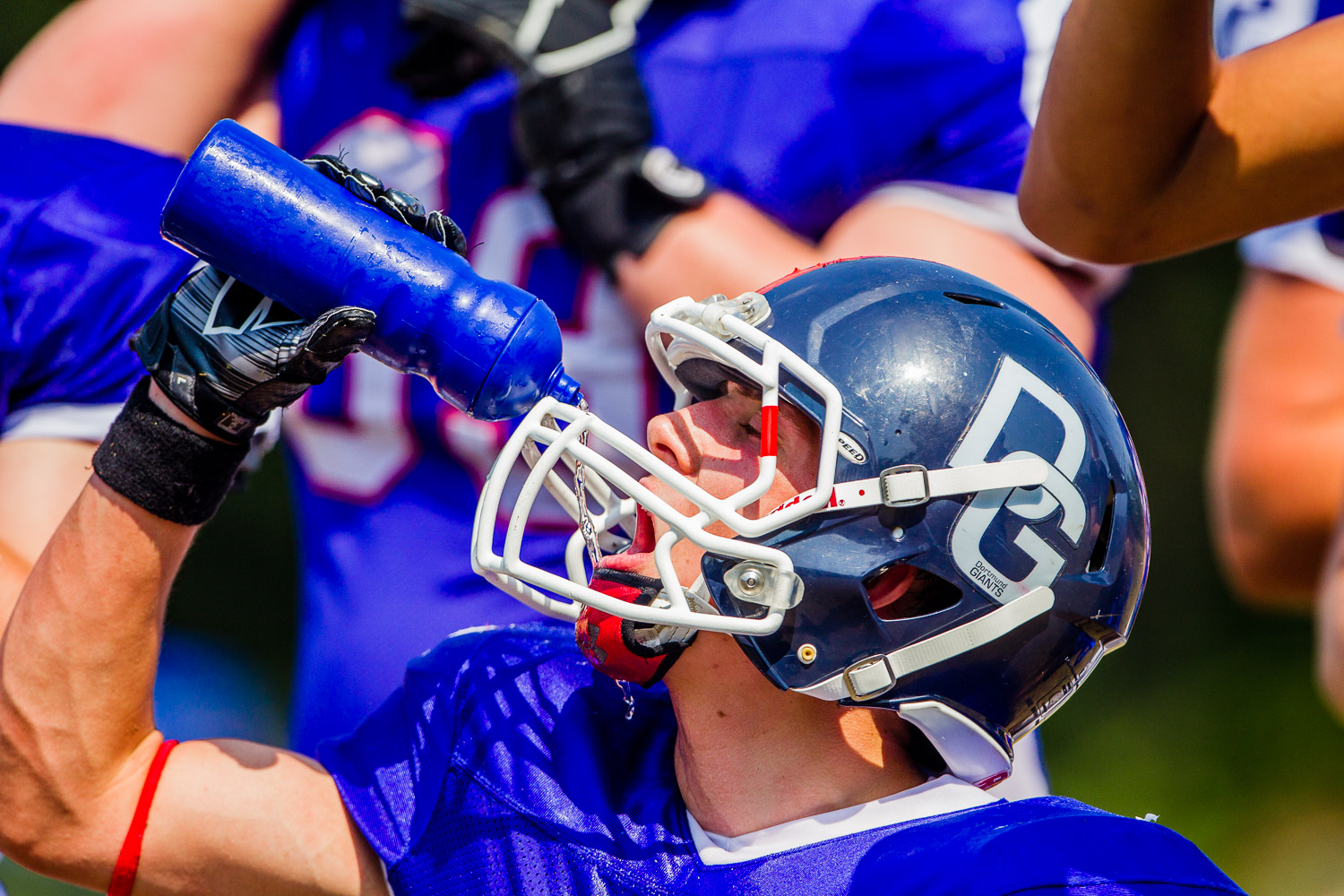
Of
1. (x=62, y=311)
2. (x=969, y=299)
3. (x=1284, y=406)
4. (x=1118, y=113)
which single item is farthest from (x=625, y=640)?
(x=1284, y=406)

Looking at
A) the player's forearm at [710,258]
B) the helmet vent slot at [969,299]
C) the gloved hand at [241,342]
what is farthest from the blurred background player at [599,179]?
the gloved hand at [241,342]

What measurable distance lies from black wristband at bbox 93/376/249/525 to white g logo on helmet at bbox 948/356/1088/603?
880mm

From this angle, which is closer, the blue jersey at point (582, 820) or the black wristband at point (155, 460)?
the blue jersey at point (582, 820)

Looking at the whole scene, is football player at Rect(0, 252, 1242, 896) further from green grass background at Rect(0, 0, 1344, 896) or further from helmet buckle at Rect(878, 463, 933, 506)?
green grass background at Rect(0, 0, 1344, 896)

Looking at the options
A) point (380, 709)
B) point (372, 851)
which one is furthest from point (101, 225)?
point (372, 851)

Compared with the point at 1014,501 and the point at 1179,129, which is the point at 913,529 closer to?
the point at 1014,501

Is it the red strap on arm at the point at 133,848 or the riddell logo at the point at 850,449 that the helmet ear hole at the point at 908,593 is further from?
the red strap on arm at the point at 133,848

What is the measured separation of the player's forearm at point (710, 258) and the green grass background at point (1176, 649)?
160 inches

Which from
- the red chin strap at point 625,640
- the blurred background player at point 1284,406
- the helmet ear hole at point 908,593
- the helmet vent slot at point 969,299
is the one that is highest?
the helmet vent slot at point 969,299

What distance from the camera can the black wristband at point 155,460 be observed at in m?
1.51

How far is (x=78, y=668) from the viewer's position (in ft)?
5.08

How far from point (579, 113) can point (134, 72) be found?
33.0 inches

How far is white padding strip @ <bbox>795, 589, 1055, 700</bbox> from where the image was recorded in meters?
1.45

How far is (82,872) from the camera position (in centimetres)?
160
